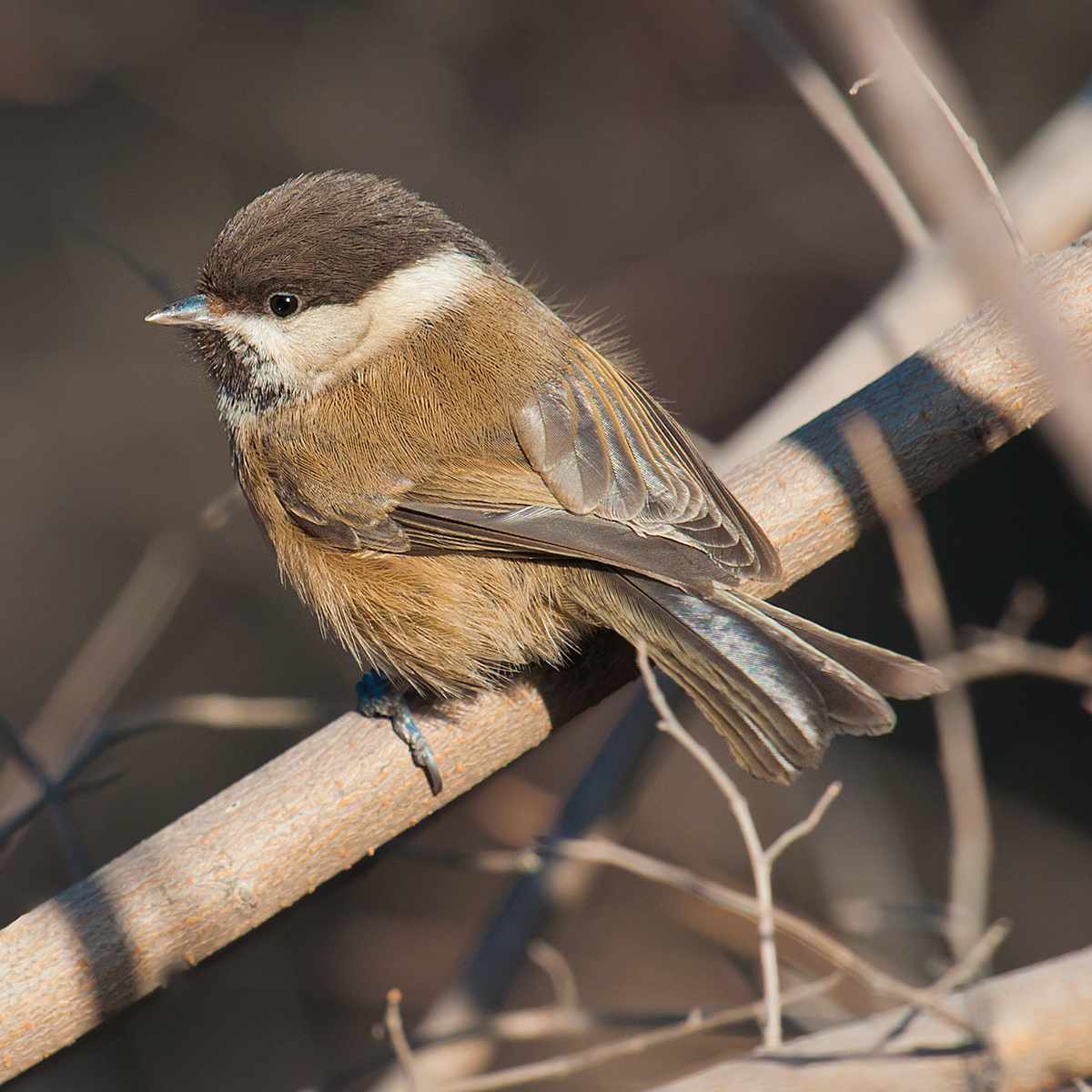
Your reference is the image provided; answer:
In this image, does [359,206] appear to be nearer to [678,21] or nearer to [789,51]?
[789,51]

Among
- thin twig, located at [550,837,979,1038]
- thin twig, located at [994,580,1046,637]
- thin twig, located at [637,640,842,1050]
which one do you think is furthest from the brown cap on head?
thin twig, located at [994,580,1046,637]

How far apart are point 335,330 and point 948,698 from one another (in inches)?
75.6

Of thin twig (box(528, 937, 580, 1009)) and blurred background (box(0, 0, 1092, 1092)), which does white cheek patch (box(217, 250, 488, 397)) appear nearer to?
thin twig (box(528, 937, 580, 1009))

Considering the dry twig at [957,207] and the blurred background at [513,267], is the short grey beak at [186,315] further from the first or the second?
the blurred background at [513,267]

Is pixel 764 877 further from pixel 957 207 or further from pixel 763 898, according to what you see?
pixel 957 207

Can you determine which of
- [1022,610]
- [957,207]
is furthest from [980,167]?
[957,207]

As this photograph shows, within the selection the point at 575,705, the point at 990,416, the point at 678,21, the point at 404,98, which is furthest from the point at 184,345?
the point at 678,21

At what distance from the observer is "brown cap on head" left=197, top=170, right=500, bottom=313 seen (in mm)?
2779

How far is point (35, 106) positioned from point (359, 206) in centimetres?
427

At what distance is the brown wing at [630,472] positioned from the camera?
2.43m

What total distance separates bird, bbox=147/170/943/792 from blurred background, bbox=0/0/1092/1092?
2.84 m

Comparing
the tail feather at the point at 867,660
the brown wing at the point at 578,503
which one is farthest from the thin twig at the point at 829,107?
the tail feather at the point at 867,660

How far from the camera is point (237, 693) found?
5.90m

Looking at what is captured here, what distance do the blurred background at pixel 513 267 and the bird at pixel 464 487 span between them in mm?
2845
